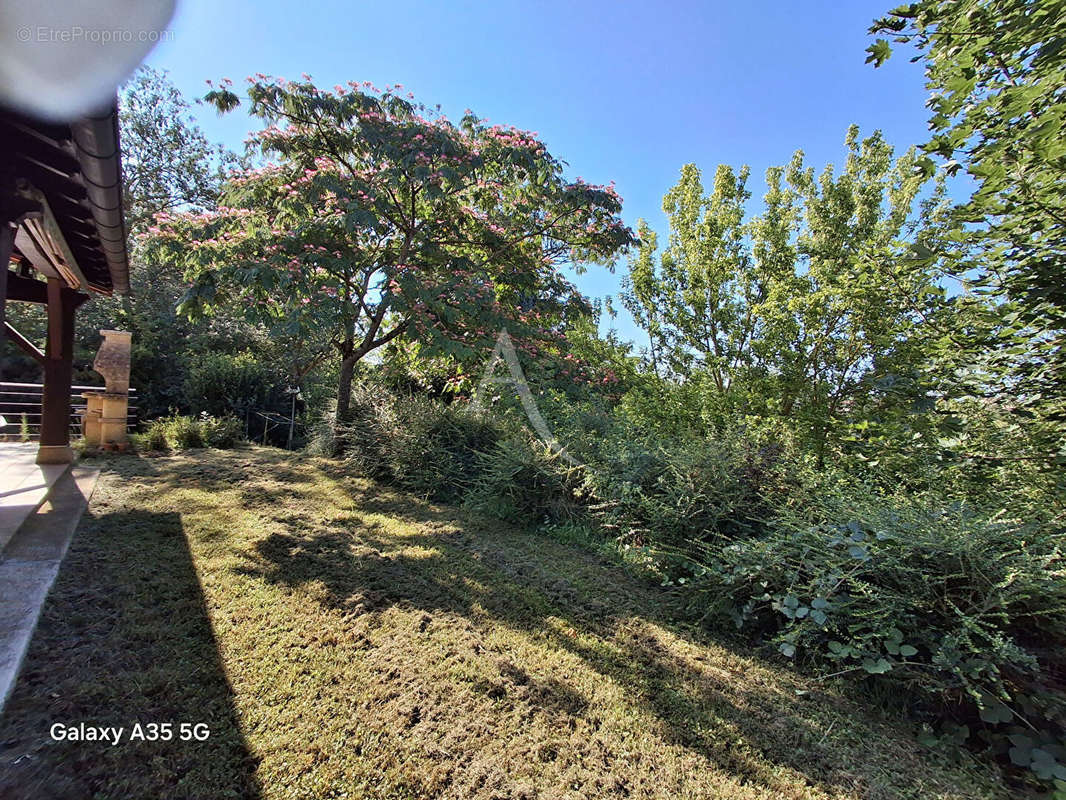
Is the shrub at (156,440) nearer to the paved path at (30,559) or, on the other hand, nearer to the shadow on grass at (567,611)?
the paved path at (30,559)

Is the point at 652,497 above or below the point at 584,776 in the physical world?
above

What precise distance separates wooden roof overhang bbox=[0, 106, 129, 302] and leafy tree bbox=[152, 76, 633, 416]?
1476mm

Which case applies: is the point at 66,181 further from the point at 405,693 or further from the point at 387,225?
the point at 387,225

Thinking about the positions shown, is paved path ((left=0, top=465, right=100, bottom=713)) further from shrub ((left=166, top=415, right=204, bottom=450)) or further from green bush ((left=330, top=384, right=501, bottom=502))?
green bush ((left=330, top=384, right=501, bottom=502))

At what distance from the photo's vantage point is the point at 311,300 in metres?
5.02

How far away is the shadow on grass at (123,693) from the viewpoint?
1454mm

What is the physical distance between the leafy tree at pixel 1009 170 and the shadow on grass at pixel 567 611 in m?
1.94

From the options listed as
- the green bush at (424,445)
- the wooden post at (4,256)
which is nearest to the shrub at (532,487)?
the green bush at (424,445)

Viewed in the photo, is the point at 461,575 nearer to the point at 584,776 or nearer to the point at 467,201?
the point at 584,776

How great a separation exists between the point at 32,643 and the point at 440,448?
3860 mm

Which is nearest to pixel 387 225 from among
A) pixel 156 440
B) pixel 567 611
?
pixel 156 440

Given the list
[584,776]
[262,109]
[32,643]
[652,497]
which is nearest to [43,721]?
[32,643]

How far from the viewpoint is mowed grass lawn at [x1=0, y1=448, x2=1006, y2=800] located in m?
1.56

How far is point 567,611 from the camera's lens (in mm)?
2889
